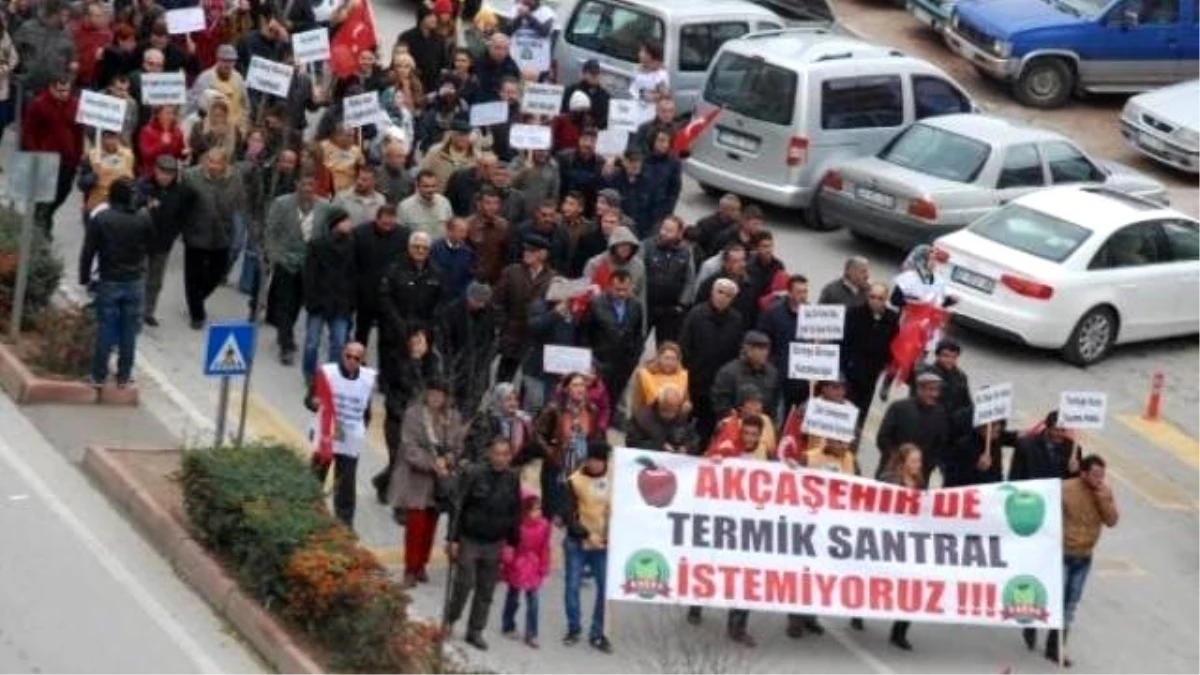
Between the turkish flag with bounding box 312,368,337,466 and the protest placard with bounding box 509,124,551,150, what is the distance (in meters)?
5.33

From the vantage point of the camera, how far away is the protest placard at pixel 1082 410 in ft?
65.0

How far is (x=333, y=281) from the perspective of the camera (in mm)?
22281

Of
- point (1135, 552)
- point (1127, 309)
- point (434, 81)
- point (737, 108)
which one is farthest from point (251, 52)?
point (1135, 552)

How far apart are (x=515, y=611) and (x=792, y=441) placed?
7.18ft

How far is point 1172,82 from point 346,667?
19203 millimetres

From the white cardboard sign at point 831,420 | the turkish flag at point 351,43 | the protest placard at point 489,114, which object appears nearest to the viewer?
the white cardboard sign at point 831,420

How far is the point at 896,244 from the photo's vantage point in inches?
1096

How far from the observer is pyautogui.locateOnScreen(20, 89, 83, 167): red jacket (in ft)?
83.1

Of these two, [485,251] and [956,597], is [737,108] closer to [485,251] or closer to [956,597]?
[485,251]

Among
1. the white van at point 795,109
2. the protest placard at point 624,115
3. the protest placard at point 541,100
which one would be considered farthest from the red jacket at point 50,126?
the white van at point 795,109

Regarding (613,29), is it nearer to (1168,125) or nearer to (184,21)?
(184,21)

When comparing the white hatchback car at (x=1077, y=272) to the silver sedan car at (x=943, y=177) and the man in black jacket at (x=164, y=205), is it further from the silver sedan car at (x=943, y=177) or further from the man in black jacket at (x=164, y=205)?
the man in black jacket at (x=164, y=205)

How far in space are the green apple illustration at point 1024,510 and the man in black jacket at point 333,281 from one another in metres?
5.10

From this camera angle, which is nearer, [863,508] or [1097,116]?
[863,508]
